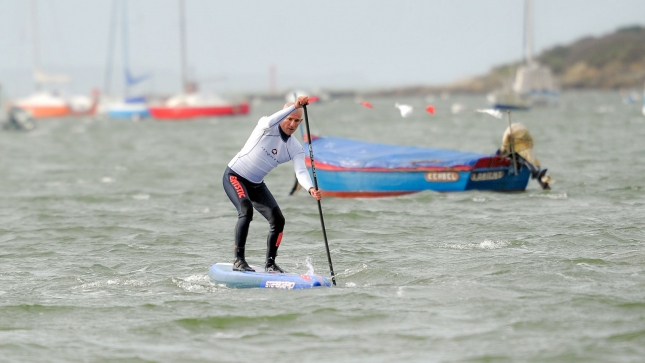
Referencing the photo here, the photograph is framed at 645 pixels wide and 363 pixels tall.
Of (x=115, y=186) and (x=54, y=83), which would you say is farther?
→ (x=54, y=83)

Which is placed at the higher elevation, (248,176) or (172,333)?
(248,176)

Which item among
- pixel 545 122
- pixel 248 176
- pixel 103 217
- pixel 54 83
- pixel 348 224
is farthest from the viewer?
pixel 54 83

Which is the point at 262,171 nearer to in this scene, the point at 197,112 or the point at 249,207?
the point at 249,207

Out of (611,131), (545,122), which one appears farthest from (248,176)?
(545,122)

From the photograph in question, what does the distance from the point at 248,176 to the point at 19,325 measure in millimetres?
3262

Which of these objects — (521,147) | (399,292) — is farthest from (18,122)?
(399,292)

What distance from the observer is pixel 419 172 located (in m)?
20.7

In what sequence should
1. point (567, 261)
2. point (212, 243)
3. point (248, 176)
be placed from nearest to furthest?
1. point (248, 176)
2. point (567, 261)
3. point (212, 243)

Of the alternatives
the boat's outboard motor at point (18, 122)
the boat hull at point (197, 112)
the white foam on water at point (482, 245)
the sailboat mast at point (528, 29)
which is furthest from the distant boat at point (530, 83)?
the white foam on water at point (482, 245)

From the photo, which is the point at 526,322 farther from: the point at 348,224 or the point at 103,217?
the point at 103,217

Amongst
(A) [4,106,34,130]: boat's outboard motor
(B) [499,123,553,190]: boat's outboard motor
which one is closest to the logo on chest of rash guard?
(B) [499,123,553,190]: boat's outboard motor

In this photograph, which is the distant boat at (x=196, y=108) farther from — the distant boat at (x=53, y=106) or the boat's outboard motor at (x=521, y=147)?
the boat's outboard motor at (x=521, y=147)

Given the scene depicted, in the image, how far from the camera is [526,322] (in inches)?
398

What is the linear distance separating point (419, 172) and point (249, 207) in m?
9.09
